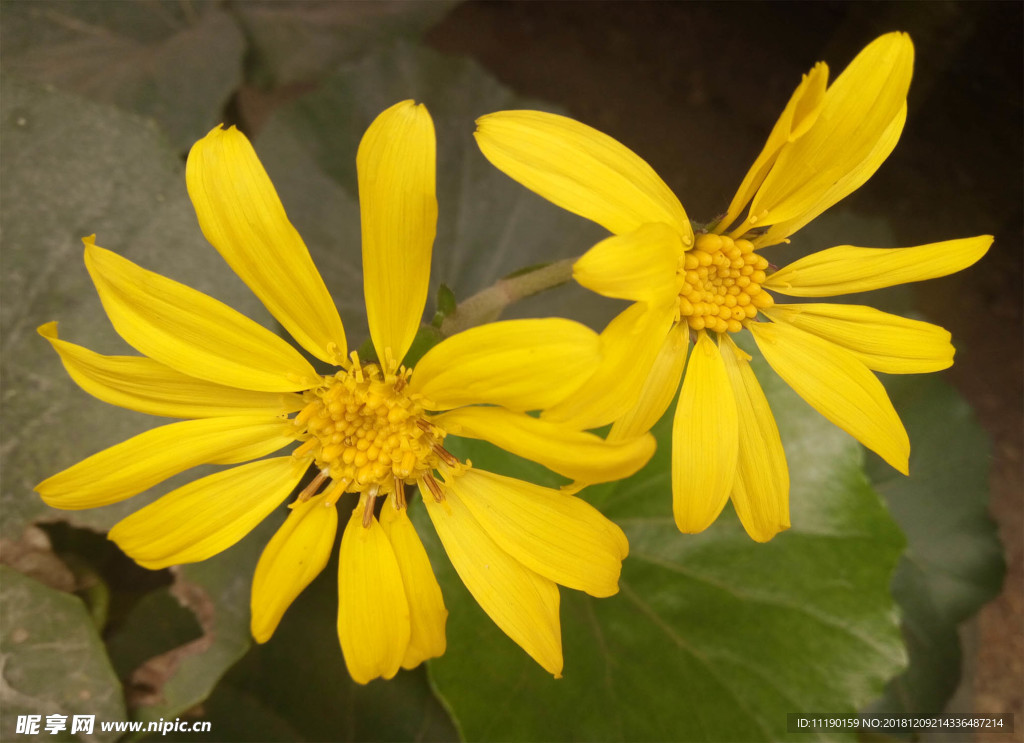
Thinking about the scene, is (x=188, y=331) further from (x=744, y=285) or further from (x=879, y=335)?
(x=879, y=335)

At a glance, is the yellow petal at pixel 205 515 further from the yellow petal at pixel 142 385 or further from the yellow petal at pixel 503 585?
the yellow petal at pixel 503 585

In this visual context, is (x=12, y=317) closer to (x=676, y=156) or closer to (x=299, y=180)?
(x=299, y=180)

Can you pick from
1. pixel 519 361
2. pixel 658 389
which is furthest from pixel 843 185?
pixel 519 361

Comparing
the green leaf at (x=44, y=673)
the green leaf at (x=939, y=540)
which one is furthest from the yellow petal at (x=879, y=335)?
the green leaf at (x=44, y=673)

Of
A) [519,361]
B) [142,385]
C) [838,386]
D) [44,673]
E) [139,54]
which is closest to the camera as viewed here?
[519,361]

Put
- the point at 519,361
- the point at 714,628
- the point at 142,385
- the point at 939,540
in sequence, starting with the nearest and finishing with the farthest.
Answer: the point at 519,361 < the point at 142,385 < the point at 714,628 < the point at 939,540

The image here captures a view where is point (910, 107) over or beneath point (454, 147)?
over

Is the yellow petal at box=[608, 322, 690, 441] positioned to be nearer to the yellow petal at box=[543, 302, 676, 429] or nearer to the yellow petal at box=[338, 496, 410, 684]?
the yellow petal at box=[543, 302, 676, 429]
